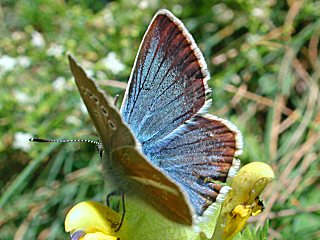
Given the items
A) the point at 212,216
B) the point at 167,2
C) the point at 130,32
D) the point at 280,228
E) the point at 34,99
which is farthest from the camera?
the point at 167,2

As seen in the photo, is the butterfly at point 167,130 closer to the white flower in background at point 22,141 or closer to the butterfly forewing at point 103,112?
the butterfly forewing at point 103,112

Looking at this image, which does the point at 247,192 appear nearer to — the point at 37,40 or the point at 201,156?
the point at 201,156

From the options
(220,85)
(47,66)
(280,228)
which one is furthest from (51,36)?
(280,228)

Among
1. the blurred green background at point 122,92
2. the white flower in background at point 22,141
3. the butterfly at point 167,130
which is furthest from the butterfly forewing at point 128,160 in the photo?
the white flower in background at point 22,141

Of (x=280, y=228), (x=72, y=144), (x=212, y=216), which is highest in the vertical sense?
(x=212, y=216)

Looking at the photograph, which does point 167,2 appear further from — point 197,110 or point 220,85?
point 197,110

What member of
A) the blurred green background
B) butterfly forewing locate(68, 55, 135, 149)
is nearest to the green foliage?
butterfly forewing locate(68, 55, 135, 149)
